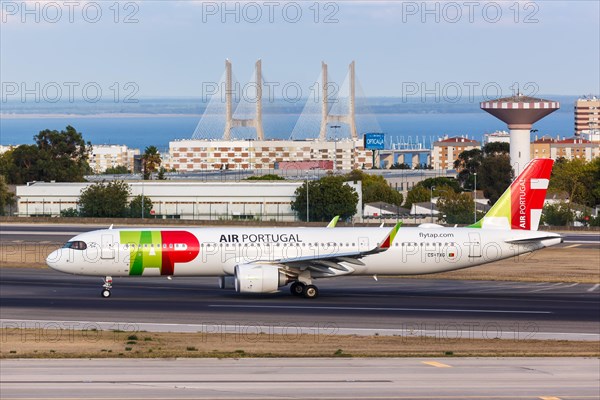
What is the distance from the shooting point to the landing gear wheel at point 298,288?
166 ft

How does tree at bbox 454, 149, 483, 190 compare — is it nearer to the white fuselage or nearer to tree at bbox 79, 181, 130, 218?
tree at bbox 79, 181, 130, 218

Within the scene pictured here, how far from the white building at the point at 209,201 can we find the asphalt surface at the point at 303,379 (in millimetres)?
72527

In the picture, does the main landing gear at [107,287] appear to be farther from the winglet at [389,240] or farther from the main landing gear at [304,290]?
the winglet at [389,240]

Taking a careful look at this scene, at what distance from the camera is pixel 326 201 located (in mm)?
108188

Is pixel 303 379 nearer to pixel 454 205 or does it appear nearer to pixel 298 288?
pixel 298 288

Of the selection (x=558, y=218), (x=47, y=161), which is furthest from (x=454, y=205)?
(x=47, y=161)

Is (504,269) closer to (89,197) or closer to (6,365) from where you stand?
(6,365)

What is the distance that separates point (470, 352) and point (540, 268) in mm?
30554

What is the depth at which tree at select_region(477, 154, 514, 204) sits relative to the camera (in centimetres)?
14975

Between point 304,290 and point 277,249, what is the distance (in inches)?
90.6

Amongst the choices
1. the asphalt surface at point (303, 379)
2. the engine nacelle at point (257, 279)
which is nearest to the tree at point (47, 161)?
the engine nacelle at point (257, 279)

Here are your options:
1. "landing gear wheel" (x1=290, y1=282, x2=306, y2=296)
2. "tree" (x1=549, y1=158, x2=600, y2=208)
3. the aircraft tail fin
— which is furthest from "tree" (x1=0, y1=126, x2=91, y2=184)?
the aircraft tail fin

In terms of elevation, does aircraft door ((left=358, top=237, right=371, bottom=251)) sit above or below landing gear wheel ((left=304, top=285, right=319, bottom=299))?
above

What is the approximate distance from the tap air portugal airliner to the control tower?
91333 mm
